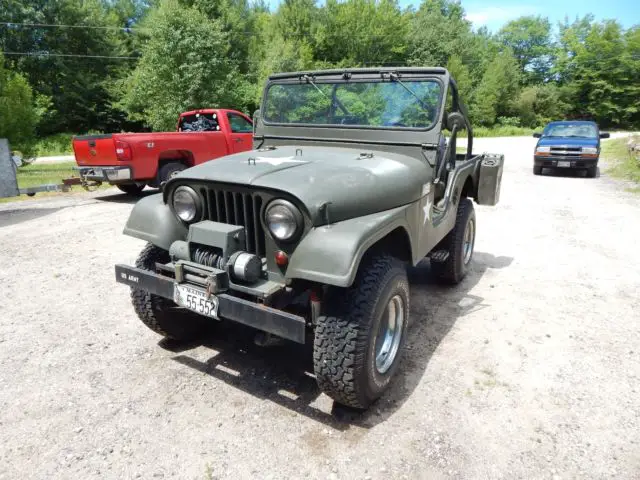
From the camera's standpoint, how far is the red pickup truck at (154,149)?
8469 mm

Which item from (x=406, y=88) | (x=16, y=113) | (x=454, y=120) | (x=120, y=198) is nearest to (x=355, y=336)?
(x=454, y=120)

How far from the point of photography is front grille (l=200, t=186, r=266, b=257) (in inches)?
104

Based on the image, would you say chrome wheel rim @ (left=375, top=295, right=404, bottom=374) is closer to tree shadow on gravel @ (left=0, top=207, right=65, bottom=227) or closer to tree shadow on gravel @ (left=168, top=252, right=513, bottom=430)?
tree shadow on gravel @ (left=168, top=252, right=513, bottom=430)

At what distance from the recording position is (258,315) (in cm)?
238

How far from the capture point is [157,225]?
301 cm

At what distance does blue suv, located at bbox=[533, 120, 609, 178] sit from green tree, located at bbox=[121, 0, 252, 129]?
13.6 metres

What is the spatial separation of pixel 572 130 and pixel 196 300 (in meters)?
13.9

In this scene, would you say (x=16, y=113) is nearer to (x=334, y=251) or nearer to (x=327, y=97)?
(x=327, y=97)

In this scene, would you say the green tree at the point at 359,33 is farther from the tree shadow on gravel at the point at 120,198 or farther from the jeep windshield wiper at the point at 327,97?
the jeep windshield wiper at the point at 327,97

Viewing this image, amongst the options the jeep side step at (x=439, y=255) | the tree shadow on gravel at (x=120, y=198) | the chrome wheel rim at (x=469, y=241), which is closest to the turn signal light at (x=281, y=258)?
the jeep side step at (x=439, y=255)

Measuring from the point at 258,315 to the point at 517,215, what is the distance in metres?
6.76

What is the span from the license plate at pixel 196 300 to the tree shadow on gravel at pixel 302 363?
0.69 m

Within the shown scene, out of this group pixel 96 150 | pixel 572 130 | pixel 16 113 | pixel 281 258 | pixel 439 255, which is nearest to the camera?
pixel 281 258

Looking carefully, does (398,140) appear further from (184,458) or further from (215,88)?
(215,88)
